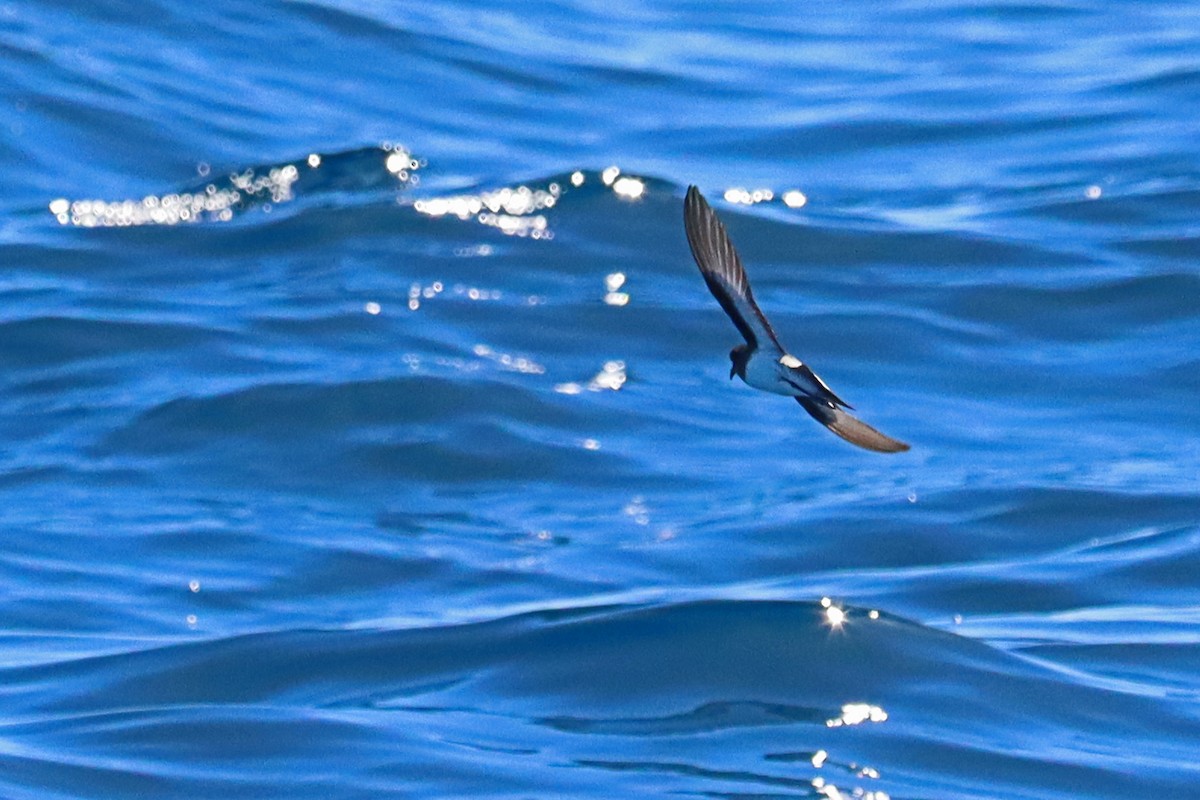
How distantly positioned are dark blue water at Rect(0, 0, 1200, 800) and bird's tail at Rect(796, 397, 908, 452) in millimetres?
2041

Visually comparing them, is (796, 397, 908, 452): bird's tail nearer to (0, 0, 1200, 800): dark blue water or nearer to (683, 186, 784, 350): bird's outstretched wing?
(683, 186, 784, 350): bird's outstretched wing

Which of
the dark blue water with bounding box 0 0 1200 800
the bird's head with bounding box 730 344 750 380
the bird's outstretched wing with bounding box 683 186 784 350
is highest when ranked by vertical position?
the dark blue water with bounding box 0 0 1200 800

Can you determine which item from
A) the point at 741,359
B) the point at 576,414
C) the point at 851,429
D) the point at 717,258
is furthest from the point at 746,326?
the point at 576,414

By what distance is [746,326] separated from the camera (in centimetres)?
589

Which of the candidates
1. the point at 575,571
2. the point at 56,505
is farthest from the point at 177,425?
the point at 575,571

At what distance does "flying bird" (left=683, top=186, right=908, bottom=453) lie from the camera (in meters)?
5.82

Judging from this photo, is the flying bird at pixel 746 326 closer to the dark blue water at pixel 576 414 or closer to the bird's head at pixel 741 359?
the bird's head at pixel 741 359

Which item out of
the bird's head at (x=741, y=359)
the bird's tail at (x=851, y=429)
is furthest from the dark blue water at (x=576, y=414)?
the bird's head at (x=741, y=359)

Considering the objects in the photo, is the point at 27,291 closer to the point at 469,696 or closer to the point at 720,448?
the point at 720,448

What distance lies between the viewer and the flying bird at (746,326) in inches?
229

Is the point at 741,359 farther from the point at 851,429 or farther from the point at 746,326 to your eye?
the point at 851,429

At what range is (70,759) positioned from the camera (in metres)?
8.22

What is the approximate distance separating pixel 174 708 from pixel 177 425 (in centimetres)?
546

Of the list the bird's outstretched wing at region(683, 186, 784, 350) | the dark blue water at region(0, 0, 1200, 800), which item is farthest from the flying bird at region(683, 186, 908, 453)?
the dark blue water at region(0, 0, 1200, 800)
